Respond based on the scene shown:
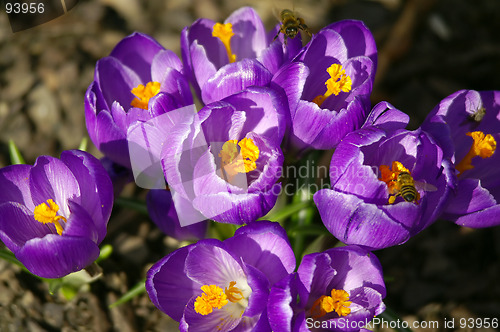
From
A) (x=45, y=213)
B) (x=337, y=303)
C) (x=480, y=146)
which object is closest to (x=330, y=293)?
(x=337, y=303)

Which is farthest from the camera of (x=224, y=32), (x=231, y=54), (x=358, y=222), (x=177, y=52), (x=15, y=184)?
(x=177, y=52)

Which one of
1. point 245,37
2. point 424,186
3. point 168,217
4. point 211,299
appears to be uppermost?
point 245,37

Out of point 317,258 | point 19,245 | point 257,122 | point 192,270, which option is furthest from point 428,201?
point 19,245

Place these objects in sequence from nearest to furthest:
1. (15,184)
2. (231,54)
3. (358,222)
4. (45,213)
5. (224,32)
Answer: (358,222) < (45,213) < (15,184) < (224,32) < (231,54)

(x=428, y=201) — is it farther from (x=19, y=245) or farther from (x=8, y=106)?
(x=8, y=106)

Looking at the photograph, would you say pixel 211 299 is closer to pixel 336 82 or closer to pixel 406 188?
pixel 406 188

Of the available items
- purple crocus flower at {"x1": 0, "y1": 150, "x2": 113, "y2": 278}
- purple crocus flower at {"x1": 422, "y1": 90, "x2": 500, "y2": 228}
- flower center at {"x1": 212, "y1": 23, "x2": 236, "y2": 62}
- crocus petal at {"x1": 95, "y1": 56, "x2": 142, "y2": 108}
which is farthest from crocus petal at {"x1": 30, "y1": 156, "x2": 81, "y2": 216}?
purple crocus flower at {"x1": 422, "y1": 90, "x2": 500, "y2": 228}

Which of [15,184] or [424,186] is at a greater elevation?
[15,184]

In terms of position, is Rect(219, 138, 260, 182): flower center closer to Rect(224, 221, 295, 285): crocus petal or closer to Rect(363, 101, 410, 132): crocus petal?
Rect(224, 221, 295, 285): crocus petal
